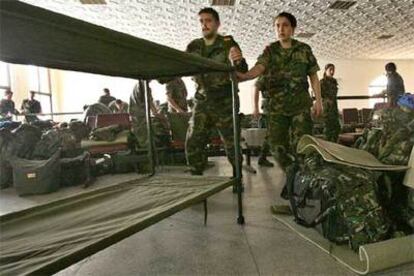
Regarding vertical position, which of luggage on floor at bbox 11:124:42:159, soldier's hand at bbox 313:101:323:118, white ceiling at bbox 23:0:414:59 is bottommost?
luggage on floor at bbox 11:124:42:159

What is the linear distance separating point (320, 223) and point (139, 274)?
868 millimetres

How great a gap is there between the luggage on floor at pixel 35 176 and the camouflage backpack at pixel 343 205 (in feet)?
7.53

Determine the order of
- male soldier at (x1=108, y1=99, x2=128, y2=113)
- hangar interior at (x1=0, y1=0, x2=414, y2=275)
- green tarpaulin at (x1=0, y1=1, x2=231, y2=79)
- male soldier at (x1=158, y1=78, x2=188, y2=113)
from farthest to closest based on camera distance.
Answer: male soldier at (x1=108, y1=99, x2=128, y2=113) → male soldier at (x1=158, y1=78, x2=188, y2=113) → hangar interior at (x1=0, y1=0, x2=414, y2=275) → green tarpaulin at (x1=0, y1=1, x2=231, y2=79)

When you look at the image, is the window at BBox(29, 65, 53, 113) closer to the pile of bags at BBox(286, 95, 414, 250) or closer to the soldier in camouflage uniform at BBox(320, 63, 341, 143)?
the soldier in camouflage uniform at BBox(320, 63, 341, 143)

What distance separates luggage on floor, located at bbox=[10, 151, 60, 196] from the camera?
3098mm

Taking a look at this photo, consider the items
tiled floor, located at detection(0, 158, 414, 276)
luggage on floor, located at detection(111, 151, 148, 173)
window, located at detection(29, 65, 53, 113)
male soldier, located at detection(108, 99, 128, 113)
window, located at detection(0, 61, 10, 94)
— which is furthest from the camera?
window, located at detection(29, 65, 53, 113)

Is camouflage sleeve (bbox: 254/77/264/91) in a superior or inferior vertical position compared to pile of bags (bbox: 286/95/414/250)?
superior

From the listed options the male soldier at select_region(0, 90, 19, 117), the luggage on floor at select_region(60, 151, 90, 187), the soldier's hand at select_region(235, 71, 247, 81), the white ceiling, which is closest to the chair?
the white ceiling

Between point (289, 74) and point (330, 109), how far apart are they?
9.21 ft

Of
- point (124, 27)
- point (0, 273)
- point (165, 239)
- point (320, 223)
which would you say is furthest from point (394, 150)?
point (124, 27)

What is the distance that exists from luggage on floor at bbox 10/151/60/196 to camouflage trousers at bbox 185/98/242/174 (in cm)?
141

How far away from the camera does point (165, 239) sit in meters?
1.76

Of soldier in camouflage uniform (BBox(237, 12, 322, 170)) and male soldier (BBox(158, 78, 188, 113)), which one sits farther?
male soldier (BBox(158, 78, 188, 113))

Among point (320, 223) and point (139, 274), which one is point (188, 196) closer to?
point (139, 274)
